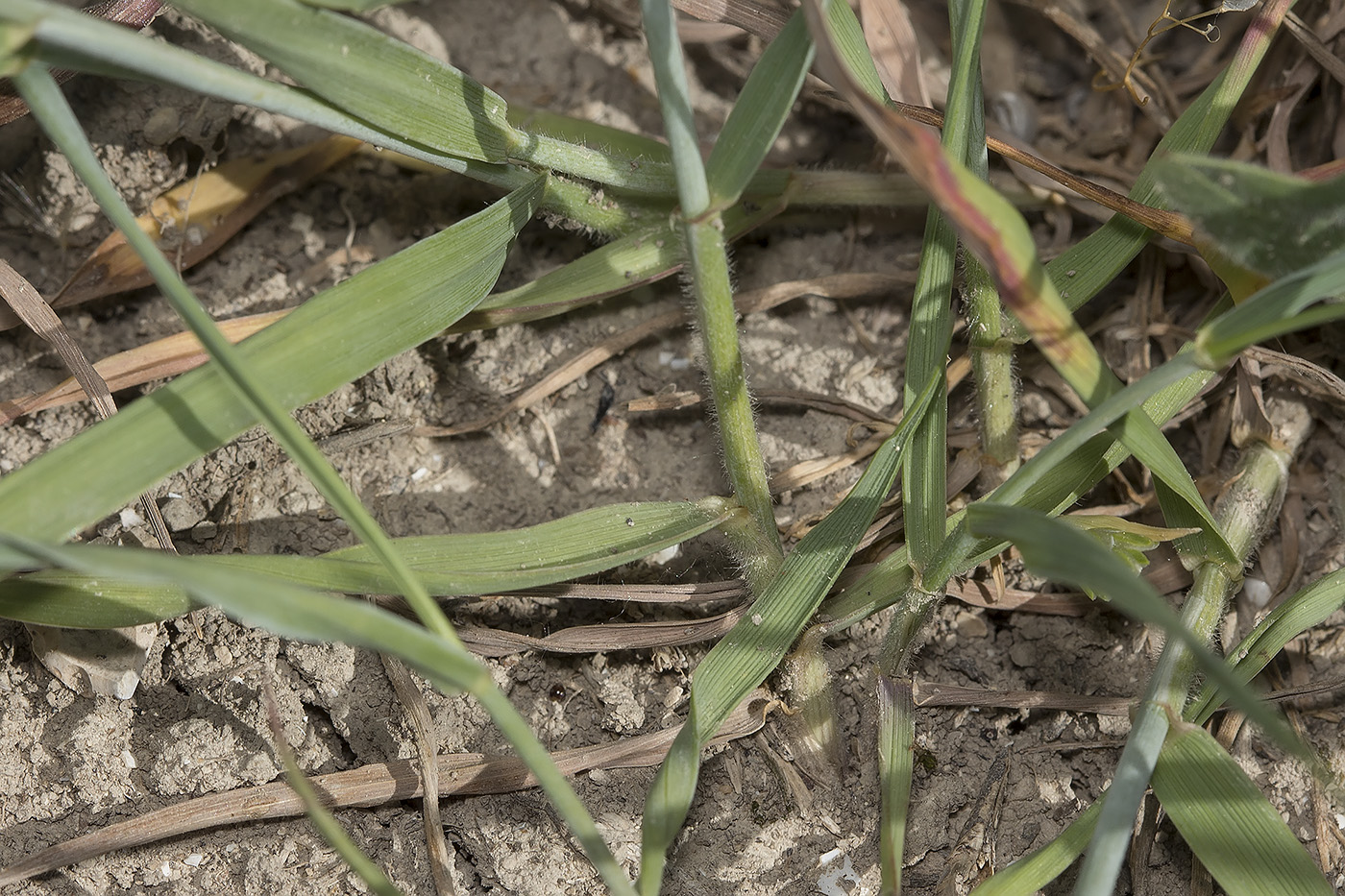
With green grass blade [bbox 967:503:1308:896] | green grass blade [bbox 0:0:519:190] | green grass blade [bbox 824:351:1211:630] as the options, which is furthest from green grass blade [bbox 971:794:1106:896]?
green grass blade [bbox 0:0:519:190]

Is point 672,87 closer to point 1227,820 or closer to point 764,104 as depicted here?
point 764,104

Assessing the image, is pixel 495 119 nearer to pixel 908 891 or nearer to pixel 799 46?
pixel 799 46

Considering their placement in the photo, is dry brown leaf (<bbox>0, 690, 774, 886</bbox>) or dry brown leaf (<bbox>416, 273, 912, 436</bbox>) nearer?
dry brown leaf (<bbox>0, 690, 774, 886</bbox>)

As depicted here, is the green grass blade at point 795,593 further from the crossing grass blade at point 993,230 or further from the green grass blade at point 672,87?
the green grass blade at point 672,87

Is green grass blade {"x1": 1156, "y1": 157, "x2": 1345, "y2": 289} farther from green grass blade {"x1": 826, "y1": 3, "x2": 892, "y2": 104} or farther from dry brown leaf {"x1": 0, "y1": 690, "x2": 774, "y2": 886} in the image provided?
dry brown leaf {"x1": 0, "y1": 690, "x2": 774, "y2": 886}

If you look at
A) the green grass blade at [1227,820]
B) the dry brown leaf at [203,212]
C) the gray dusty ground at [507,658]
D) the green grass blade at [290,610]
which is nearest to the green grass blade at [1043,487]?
the gray dusty ground at [507,658]

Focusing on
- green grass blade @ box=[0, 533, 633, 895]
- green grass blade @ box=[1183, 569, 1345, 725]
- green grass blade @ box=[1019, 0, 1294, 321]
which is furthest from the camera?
green grass blade @ box=[1019, 0, 1294, 321]
